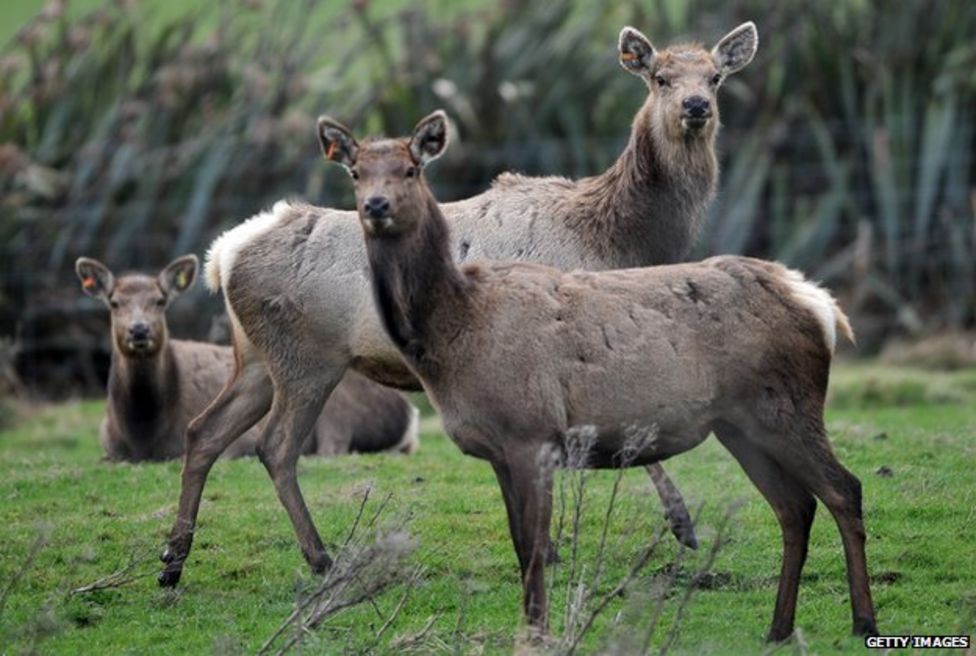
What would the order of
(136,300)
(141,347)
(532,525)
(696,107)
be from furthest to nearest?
(136,300) < (141,347) < (696,107) < (532,525)

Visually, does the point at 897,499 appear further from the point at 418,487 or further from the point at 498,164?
Answer: the point at 498,164

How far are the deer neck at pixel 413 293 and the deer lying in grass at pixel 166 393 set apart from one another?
5.06 metres

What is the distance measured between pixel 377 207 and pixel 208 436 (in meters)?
2.43

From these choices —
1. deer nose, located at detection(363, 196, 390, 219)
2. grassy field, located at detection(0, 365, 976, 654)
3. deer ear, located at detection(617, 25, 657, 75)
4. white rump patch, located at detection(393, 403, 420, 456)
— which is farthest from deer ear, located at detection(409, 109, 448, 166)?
white rump patch, located at detection(393, 403, 420, 456)

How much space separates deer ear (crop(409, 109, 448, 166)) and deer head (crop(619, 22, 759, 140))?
6.75 feet

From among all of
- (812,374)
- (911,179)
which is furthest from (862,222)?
(812,374)

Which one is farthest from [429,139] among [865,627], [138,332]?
[138,332]

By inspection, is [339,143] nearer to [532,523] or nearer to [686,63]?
[532,523]

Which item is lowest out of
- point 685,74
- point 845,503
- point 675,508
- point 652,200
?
point 675,508

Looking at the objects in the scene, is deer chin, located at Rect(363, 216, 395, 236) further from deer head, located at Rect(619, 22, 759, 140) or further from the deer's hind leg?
deer head, located at Rect(619, 22, 759, 140)

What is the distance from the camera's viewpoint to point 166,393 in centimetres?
1376

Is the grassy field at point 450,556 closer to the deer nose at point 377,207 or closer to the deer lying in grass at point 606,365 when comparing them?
the deer lying in grass at point 606,365

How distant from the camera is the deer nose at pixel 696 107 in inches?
398

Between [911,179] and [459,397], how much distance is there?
1123 cm
